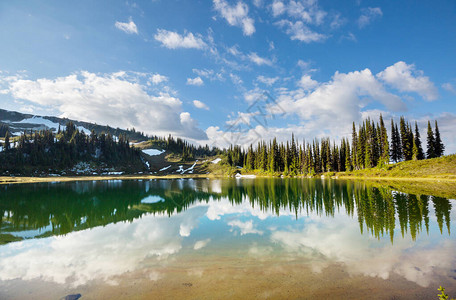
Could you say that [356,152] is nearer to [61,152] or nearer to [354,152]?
[354,152]

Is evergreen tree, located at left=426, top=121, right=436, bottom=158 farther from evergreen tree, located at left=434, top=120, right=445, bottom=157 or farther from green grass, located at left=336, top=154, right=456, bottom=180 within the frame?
green grass, located at left=336, top=154, right=456, bottom=180

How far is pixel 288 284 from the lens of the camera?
795cm

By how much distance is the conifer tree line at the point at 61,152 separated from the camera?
11194cm

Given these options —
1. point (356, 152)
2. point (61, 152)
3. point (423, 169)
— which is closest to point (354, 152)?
point (356, 152)

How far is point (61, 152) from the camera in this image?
131 metres

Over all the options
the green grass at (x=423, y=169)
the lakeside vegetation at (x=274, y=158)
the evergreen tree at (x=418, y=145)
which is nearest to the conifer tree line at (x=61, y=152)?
the lakeside vegetation at (x=274, y=158)

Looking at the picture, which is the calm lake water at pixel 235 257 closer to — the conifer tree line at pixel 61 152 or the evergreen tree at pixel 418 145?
the evergreen tree at pixel 418 145

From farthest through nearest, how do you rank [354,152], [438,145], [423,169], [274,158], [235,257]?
[274,158], [354,152], [438,145], [423,169], [235,257]

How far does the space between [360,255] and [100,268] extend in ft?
42.6

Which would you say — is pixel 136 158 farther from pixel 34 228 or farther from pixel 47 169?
pixel 34 228

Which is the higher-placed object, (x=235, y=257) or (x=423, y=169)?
(x=423, y=169)

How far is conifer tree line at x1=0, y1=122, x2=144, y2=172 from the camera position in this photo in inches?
4407

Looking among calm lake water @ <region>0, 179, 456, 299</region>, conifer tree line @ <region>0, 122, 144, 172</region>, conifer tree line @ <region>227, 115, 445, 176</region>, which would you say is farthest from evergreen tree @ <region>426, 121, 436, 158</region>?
conifer tree line @ <region>0, 122, 144, 172</region>

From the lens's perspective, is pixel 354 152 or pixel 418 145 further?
pixel 354 152
